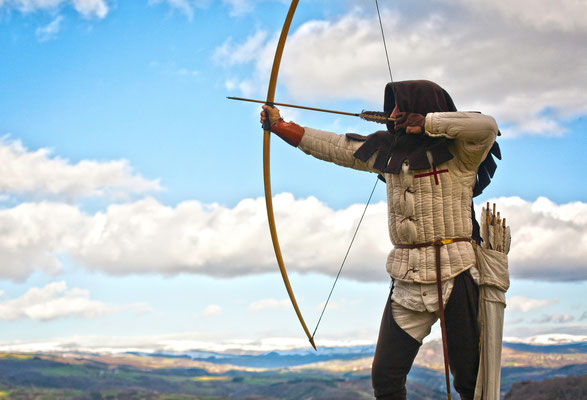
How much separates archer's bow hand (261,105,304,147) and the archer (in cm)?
51

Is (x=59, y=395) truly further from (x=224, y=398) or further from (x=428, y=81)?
(x=428, y=81)

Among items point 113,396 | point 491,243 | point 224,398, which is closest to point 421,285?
point 491,243

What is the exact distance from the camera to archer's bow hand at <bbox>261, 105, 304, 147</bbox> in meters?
3.84

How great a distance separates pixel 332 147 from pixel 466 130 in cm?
77

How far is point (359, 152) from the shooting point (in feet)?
12.2

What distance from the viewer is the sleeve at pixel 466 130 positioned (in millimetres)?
3412

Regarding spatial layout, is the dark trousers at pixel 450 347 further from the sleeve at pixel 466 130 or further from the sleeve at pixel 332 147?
the sleeve at pixel 332 147

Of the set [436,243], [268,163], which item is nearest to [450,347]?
[436,243]

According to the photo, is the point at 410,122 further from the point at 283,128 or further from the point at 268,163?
the point at 268,163

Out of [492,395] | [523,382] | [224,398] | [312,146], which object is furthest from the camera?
[224,398]

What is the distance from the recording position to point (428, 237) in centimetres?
354

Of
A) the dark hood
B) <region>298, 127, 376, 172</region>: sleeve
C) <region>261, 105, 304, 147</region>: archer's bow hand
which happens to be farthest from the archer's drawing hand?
the dark hood

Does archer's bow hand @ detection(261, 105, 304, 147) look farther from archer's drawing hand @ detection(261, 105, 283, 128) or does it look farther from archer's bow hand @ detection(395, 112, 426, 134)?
archer's bow hand @ detection(395, 112, 426, 134)

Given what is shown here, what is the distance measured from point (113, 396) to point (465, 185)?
10373mm
